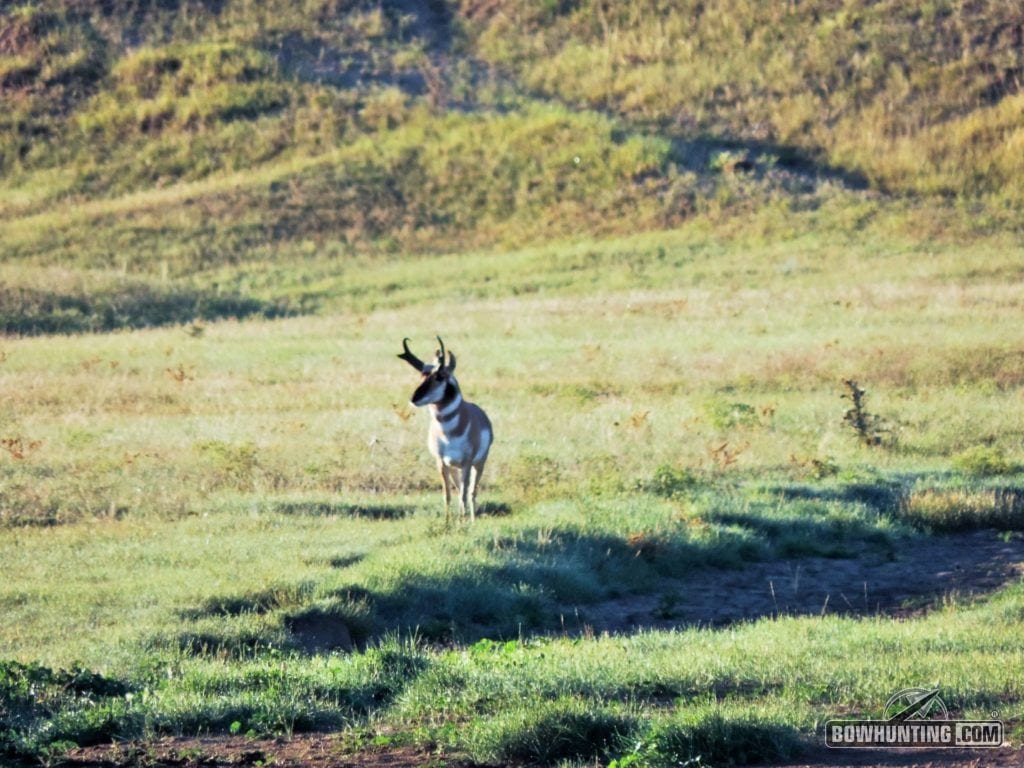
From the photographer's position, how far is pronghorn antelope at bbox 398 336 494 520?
47.5 ft

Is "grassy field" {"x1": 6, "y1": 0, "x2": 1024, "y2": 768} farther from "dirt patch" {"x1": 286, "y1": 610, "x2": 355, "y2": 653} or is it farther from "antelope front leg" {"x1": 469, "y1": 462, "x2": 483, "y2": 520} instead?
"antelope front leg" {"x1": 469, "y1": 462, "x2": 483, "y2": 520}

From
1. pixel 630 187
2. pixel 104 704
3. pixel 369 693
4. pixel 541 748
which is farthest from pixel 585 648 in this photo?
pixel 630 187

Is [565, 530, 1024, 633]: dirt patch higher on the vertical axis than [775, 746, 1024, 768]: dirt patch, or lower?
lower

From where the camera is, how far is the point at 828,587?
563 inches

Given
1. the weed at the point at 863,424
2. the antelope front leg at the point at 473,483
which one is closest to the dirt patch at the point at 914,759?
the antelope front leg at the point at 473,483

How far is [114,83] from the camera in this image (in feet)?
179

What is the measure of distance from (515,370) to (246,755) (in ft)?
59.4

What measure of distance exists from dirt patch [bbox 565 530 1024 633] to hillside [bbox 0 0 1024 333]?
2381 centimetres

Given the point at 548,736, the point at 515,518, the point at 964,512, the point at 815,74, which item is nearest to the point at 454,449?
the point at 515,518

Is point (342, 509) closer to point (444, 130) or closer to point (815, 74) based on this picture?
point (444, 130)

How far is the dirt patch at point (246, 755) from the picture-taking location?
7.93 meters

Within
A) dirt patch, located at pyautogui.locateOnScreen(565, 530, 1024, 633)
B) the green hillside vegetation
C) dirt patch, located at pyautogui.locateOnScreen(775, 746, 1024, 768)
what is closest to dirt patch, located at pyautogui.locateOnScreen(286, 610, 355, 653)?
dirt patch, located at pyautogui.locateOnScreen(565, 530, 1024, 633)

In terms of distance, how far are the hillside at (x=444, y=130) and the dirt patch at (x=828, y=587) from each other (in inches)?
937

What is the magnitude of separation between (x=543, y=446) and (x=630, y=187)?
26544 millimetres
